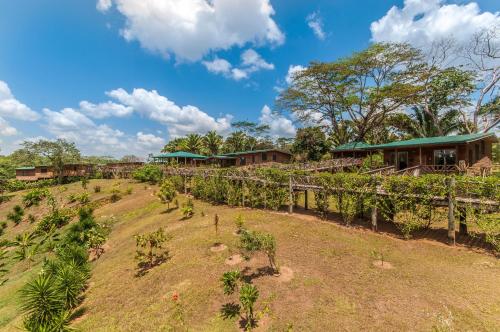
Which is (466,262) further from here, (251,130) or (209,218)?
(251,130)

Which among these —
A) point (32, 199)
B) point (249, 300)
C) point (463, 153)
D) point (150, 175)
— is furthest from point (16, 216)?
point (463, 153)

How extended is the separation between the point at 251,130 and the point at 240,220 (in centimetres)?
5502

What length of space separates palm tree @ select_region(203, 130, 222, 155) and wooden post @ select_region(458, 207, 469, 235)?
5064 centimetres

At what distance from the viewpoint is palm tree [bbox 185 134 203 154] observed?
56.1 meters

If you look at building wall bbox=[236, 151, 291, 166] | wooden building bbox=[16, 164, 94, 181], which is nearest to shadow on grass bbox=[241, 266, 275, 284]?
building wall bbox=[236, 151, 291, 166]

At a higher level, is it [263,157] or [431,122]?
[431,122]

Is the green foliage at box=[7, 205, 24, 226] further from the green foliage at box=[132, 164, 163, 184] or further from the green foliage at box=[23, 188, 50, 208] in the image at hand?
the green foliage at box=[132, 164, 163, 184]

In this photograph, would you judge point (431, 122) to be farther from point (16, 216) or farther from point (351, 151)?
point (16, 216)

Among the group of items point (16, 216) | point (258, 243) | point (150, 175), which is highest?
point (150, 175)

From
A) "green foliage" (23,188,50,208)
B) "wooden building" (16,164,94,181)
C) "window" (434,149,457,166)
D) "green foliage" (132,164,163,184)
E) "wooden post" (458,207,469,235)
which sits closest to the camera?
"wooden post" (458,207,469,235)

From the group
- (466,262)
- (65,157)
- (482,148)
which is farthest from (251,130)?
(466,262)

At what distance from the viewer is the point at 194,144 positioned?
56312 millimetres

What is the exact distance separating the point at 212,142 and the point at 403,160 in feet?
138

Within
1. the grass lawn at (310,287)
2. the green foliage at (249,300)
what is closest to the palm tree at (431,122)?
the grass lawn at (310,287)
